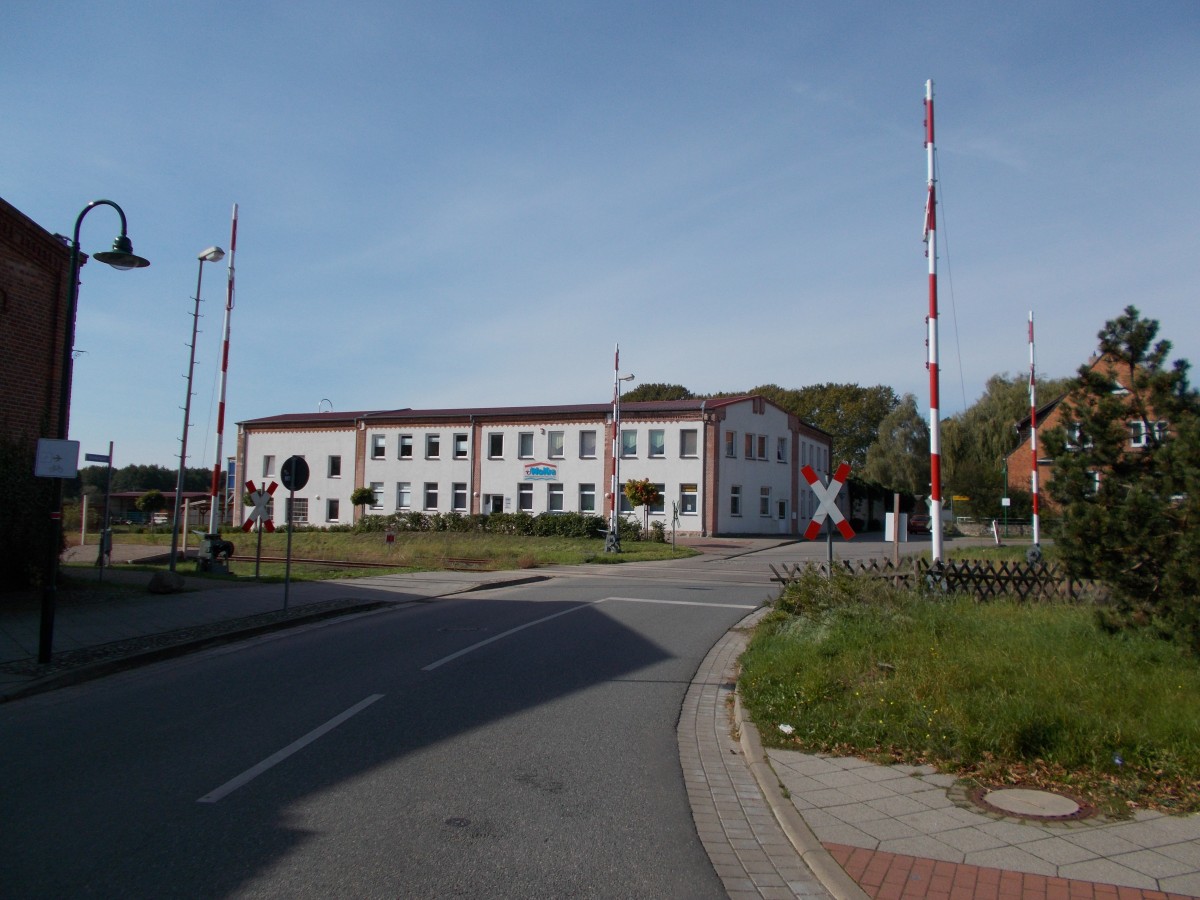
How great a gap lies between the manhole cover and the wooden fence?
657cm

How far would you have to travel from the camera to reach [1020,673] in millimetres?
7238

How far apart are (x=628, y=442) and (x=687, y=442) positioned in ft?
11.1

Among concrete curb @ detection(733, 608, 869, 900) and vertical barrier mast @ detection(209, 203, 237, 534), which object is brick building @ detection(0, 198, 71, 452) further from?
concrete curb @ detection(733, 608, 869, 900)

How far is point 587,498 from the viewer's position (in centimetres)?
5003

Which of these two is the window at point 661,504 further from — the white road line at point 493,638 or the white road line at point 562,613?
the white road line at point 493,638

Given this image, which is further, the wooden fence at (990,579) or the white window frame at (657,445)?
the white window frame at (657,445)

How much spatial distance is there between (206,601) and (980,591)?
12.6m

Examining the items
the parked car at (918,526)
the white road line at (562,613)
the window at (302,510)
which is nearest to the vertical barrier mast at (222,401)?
the white road line at (562,613)

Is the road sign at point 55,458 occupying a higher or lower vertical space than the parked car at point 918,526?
higher

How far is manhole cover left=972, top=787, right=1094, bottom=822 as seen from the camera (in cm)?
517

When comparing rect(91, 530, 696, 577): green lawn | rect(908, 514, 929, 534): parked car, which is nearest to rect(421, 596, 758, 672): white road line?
rect(91, 530, 696, 577): green lawn

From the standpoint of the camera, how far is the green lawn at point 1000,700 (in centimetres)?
578

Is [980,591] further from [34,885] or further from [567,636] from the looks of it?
[34,885]

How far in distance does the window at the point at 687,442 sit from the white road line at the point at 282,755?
40.3 meters
